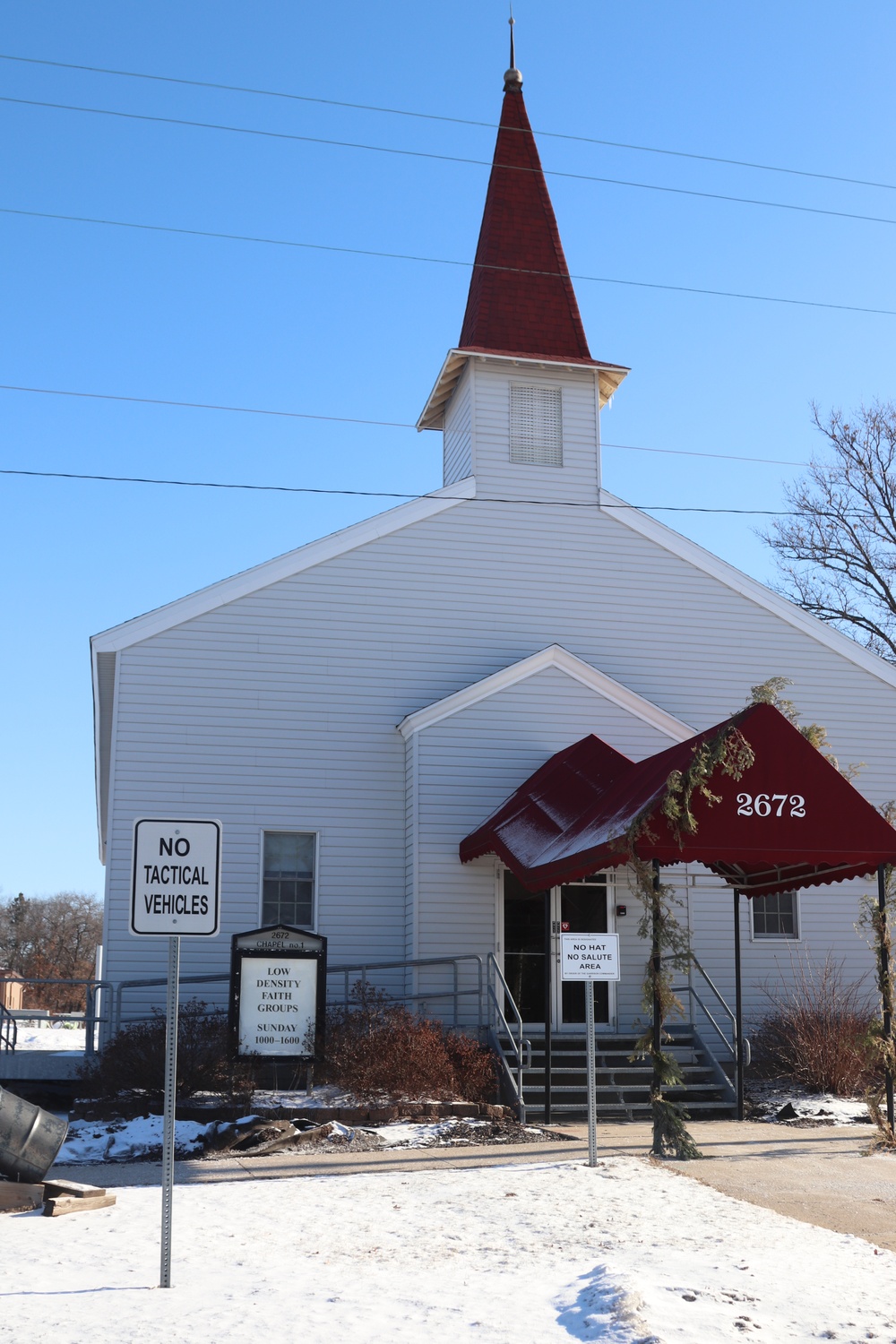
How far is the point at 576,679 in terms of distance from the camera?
789 inches

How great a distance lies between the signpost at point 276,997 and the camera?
15203 millimetres

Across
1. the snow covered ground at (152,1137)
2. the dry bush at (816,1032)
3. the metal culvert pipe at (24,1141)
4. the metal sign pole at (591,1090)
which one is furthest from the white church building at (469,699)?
the metal culvert pipe at (24,1141)

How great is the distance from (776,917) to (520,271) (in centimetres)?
1166

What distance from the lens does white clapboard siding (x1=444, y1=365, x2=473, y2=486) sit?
2197cm

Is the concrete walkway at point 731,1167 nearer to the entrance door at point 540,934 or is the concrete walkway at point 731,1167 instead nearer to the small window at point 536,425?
the entrance door at point 540,934

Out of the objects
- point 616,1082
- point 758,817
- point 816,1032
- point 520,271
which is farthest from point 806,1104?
point 520,271

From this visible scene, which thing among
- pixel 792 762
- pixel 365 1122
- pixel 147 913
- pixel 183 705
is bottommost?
pixel 365 1122

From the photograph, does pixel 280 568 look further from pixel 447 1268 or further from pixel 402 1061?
pixel 447 1268

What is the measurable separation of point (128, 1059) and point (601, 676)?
8711 millimetres

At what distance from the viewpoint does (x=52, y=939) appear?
231ft

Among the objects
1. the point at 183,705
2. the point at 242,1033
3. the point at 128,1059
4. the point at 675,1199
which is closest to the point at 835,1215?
the point at 675,1199

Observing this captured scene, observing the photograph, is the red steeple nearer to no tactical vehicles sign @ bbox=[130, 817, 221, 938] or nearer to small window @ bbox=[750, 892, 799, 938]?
small window @ bbox=[750, 892, 799, 938]

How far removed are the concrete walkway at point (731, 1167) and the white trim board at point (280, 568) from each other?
28.4ft

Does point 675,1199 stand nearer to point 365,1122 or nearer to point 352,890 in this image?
point 365,1122
